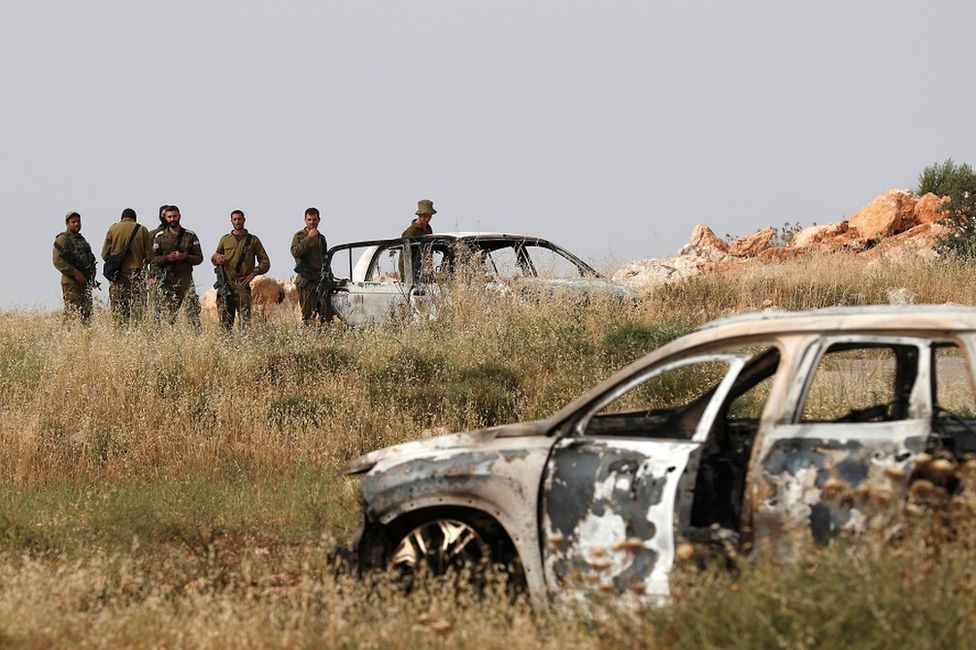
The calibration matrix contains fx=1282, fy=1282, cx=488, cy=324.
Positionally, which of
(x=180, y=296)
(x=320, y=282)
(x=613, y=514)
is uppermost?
(x=320, y=282)

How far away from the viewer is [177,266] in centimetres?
1867

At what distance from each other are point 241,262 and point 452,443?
1311 centimetres

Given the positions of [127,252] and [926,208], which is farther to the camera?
[926,208]

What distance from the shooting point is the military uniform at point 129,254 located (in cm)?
1856

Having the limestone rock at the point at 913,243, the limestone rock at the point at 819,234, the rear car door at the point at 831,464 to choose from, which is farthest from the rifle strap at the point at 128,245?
the limestone rock at the point at 819,234

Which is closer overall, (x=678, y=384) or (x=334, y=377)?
(x=678, y=384)

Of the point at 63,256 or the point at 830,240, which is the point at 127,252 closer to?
the point at 63,256

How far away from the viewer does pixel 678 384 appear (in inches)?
517

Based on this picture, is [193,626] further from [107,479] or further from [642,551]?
[107,479]

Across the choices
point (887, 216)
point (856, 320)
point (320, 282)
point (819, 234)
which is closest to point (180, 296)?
point (320, 282)

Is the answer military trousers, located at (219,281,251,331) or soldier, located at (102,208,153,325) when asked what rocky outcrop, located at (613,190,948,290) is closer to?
military trousers, located at (219,281,251,331)

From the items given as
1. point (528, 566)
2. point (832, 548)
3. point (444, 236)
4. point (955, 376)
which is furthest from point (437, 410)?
point (832, 548)

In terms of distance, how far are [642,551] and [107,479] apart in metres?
6.87

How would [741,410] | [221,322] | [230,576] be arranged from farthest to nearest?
[221,322] → [741,410] → [230,576]
